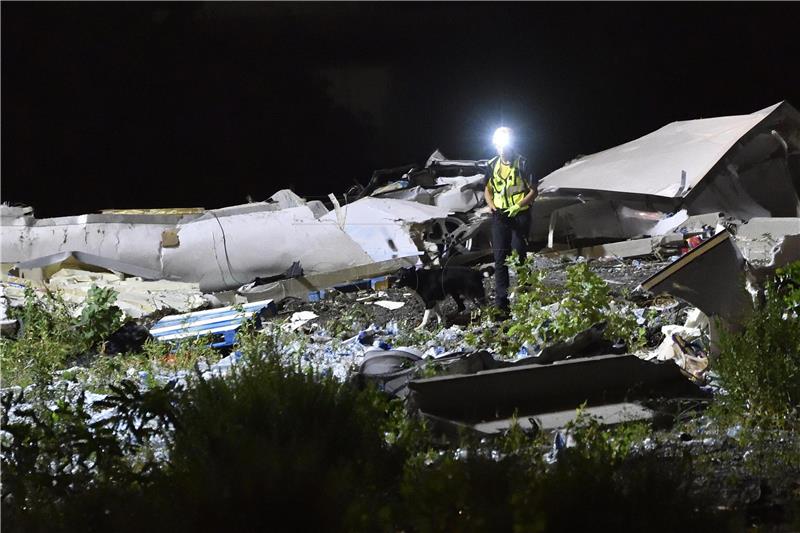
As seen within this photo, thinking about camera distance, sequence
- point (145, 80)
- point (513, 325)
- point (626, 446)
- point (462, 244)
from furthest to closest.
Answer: point (145, 80) → point (462, 244) → point (513, 325) → point (626, 446)

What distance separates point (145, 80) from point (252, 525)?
13654 millimetres

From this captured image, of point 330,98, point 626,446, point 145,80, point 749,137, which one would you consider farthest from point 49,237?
point 626,446

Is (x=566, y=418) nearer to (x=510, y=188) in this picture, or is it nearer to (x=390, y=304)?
(x=510, y=188)

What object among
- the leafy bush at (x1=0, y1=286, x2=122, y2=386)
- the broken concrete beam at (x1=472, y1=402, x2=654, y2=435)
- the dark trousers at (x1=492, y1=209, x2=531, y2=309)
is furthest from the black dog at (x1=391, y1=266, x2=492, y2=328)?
the broken concrete beam at (x1=472, y1=402, x2=654, y2=435)

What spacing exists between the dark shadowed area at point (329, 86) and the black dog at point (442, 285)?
6888 millimetres

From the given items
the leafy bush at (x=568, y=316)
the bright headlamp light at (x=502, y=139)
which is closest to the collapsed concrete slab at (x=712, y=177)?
the bright headlamp light at (x=502, y=139)

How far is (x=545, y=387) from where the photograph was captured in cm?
531

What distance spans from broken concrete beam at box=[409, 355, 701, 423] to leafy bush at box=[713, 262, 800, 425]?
45cm

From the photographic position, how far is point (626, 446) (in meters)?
4.07

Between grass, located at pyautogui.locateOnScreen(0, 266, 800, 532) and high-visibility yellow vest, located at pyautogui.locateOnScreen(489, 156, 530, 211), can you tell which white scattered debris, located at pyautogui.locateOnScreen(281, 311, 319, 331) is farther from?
grass, located at pyautogui.locateOnScreen(0, 266, 800, 532)

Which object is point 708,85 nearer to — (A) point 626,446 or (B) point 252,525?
(A) point 626,446

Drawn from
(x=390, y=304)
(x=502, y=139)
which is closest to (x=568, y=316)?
(x=502, y=139)

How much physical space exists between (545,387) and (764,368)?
3.73ft

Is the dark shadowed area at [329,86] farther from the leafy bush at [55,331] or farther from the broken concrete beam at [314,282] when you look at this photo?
the leafy bush at [55,331]
